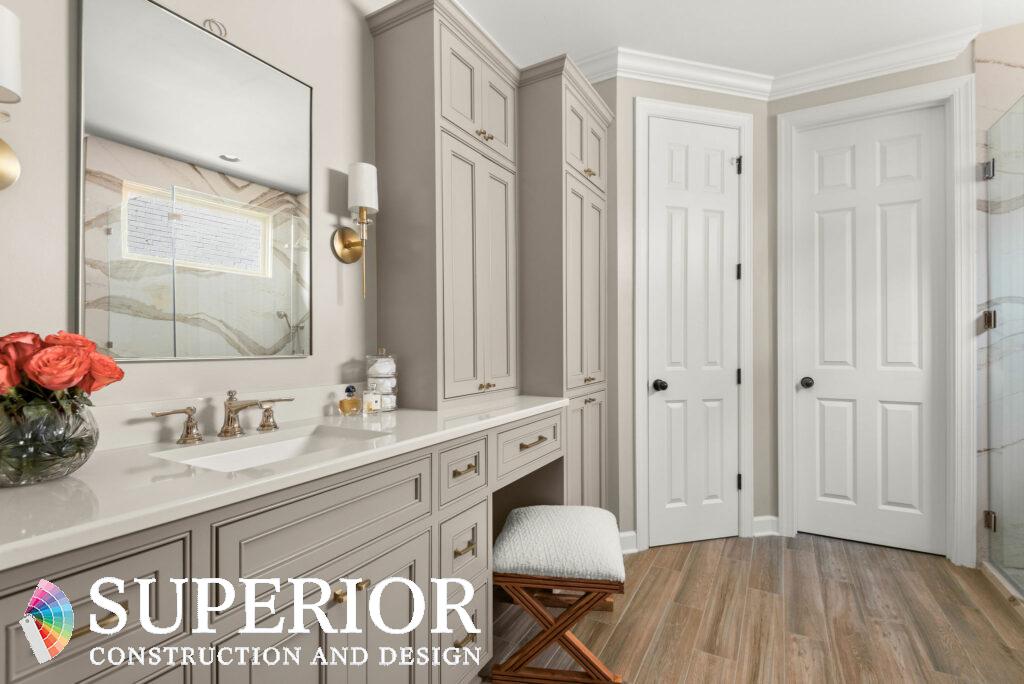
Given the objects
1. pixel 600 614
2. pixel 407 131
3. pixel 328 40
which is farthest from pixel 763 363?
pixel 328 40

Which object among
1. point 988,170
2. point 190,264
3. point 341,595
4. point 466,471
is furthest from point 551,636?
point 988,170

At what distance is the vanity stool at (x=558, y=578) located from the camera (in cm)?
159

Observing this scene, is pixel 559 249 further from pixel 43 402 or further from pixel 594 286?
pixel 43 402

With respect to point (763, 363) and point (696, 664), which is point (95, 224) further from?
point (763, 363)

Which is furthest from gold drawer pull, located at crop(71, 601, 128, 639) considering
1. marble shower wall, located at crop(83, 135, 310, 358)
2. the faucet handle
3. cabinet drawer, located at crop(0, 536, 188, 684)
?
marble shower wall, located at crop(83, 135, 310, 358)

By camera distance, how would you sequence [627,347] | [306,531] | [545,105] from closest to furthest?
[306,531] < [545,105] < [627,347]

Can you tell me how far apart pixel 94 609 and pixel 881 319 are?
3414mm

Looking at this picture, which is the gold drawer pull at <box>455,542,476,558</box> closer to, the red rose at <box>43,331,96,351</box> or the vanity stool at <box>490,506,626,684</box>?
the vanity stool at <box>490,506,626,684</box>

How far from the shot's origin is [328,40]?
1767mm

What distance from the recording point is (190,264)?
1356mm

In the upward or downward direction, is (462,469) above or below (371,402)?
below

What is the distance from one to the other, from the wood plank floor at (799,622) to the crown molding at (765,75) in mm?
2649

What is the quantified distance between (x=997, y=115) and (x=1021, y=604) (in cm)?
229

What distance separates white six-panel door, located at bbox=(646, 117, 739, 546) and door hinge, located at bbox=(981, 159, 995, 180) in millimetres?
1130
